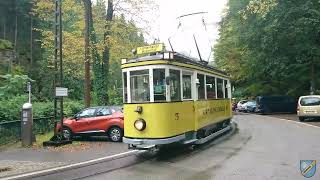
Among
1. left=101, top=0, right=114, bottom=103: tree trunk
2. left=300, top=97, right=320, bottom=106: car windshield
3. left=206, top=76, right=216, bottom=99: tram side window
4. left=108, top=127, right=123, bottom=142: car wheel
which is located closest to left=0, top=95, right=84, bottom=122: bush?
left=101, top=0, right=114, bottom=103: tree trunk

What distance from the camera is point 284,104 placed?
45.2 metres

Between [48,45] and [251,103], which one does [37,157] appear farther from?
[251,103]

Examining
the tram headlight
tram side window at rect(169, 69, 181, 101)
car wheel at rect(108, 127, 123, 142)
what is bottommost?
car wheel at rect(108, 127, 123, 142)

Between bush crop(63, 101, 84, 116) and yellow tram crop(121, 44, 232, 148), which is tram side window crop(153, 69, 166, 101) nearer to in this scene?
yellow tram crop(121, 44, 232, 148)

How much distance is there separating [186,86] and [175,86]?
0.89m

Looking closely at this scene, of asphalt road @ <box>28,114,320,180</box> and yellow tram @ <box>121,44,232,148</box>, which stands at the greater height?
yellow tram @ <box>121,44,232,148</box>

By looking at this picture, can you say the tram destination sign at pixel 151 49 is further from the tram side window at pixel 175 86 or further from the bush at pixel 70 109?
the bush at pixel 70 109

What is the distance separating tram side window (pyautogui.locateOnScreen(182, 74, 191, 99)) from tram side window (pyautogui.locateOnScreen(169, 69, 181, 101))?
0.38 m

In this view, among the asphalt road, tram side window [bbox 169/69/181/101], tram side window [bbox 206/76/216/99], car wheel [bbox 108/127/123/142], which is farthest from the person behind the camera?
car wheel [bbox 108/127/123/142]

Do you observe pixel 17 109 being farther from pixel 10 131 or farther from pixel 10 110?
pixel 10 131

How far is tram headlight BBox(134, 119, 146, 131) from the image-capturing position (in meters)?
13.1

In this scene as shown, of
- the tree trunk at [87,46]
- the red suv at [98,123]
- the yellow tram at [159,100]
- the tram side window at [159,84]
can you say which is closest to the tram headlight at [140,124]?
the yellow tram at [159,100]

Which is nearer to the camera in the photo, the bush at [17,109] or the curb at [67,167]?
the curb at [67,167]

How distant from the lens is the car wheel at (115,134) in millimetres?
18625
